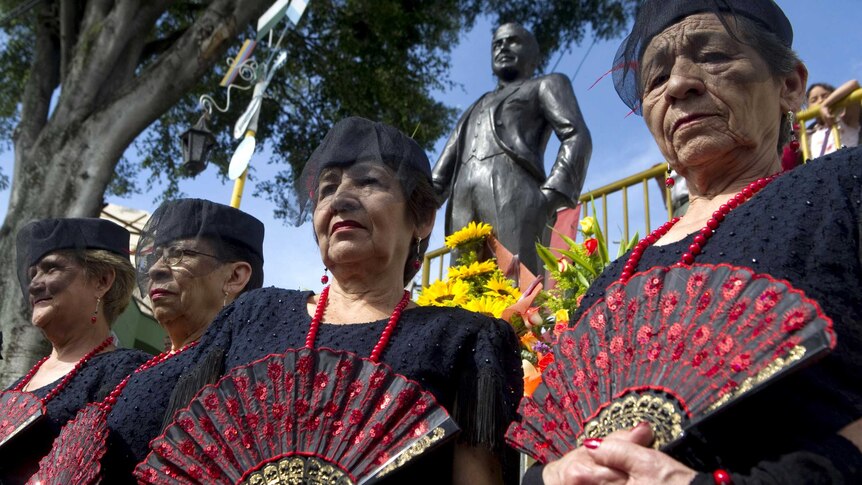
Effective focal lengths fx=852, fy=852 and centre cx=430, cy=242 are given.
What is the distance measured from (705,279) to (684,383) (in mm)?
179

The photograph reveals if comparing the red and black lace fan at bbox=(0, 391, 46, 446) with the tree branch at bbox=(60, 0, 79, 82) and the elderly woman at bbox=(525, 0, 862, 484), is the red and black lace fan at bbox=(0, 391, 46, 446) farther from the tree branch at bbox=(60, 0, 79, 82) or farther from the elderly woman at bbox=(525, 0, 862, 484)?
the tree branch at bbox=(60, 0, 79, 82)

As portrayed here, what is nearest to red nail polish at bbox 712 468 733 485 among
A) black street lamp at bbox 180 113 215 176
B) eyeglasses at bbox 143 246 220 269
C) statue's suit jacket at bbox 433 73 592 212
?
eyeglasses at bbox 143 246 220 269

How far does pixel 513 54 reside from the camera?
541 cm

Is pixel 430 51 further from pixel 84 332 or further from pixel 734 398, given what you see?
pixel 734 398

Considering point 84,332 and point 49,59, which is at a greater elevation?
point 49,59

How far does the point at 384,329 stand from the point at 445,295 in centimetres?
96

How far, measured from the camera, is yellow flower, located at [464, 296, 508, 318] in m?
2.87

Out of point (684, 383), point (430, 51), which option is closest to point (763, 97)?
point (684, 383)

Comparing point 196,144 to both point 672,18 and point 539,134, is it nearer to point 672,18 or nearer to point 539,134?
point 539,134

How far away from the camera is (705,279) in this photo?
1.39 meters

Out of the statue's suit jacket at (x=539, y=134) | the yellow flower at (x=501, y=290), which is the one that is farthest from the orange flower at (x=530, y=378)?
the statue's suit jacket at (x=539, y=134)

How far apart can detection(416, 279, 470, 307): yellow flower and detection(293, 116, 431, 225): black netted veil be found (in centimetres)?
73

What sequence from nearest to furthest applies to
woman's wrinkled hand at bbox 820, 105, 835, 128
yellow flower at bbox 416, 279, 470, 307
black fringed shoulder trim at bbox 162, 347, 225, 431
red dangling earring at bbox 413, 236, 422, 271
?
black fringed shoulder trim at bbox 162, 347, 225, 431 → red dangling earring at bbox 413, 236, 422, 271 → yellow flower at bbox 416, 279, 470, 307 → woman's wrinkled hand at bbox 820, 105, 835, 128

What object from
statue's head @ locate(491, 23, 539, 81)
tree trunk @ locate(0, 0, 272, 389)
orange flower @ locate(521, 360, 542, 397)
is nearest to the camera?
orange flower @ locate(521, 360, 542, 397)
